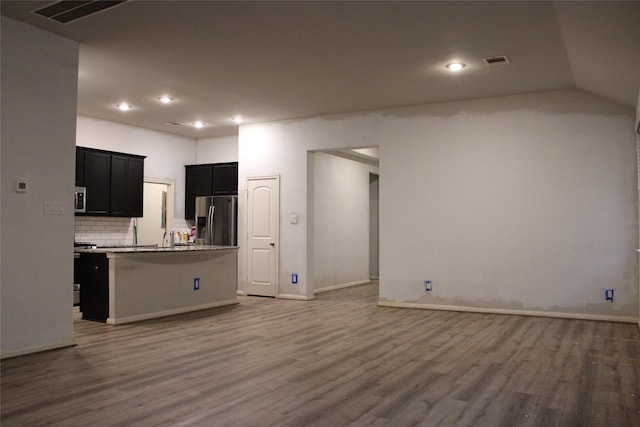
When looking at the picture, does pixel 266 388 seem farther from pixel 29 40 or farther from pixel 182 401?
pixel 29 40

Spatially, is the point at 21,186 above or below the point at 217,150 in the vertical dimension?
below

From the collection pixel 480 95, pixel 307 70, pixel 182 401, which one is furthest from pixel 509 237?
pixel 182 401

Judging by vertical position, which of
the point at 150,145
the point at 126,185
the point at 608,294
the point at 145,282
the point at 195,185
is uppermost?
the point at 150,145

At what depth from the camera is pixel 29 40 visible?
4.60m

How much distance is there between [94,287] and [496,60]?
16.9 ft

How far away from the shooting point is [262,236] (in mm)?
8648

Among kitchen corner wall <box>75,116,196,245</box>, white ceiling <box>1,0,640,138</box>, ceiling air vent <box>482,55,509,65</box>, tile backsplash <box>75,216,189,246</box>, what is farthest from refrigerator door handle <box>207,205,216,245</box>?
ceiling air vent <box>482,55,509,65</box>

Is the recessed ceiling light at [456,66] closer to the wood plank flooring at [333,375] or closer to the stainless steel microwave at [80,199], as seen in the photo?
the wood plank flooring at [333,375]

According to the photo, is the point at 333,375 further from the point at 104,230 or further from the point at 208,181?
the point at 208,181

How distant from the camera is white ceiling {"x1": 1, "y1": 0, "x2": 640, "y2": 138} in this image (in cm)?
427

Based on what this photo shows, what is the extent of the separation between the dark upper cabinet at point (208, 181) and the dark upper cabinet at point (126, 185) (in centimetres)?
122

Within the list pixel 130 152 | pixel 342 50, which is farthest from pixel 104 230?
pixel 342 50

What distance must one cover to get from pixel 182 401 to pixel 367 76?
4170 millimetres

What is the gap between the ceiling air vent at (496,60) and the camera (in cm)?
544
